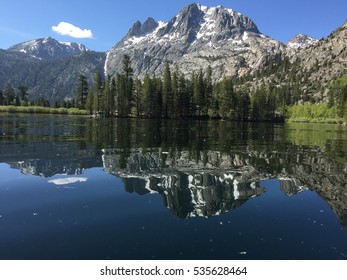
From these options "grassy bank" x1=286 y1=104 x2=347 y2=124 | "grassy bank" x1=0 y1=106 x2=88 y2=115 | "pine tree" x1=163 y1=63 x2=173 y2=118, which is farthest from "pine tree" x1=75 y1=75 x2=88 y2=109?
"grassy bank" x1=286 y1=104 x2=347 y2=124

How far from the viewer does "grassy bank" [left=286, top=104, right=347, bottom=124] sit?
156m

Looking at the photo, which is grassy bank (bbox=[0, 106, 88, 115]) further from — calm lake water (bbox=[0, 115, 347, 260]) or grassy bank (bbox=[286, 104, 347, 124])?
calm lake water (bbox=[0, 115, 347, 260])

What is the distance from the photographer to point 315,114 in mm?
175250

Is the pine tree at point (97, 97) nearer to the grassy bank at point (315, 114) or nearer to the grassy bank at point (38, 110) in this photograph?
the grassy bank at point (38, 110)

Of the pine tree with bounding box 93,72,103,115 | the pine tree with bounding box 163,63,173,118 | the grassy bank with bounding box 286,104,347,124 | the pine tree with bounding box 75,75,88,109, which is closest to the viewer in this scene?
the pine tree with bounding box 163,63,173,118

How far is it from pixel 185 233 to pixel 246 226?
2222mm

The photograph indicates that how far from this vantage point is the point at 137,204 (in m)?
12.5

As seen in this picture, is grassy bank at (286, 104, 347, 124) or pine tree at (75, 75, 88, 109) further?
pine tree at (75, 75, 88, 109)

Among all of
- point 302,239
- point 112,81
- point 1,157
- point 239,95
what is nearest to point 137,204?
point 302,239

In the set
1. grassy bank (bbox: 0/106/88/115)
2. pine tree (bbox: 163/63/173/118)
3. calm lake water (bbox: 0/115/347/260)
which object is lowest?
calm lake water (bbox: 0/115/347/260)

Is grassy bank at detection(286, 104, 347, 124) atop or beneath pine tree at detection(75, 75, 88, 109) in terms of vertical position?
beneath

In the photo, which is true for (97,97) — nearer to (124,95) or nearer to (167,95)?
(124,95)

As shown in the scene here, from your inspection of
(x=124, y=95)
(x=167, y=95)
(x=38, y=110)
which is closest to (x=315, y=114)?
(x=167, y=95)

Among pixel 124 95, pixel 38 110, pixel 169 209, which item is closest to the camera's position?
pixel 169 209
